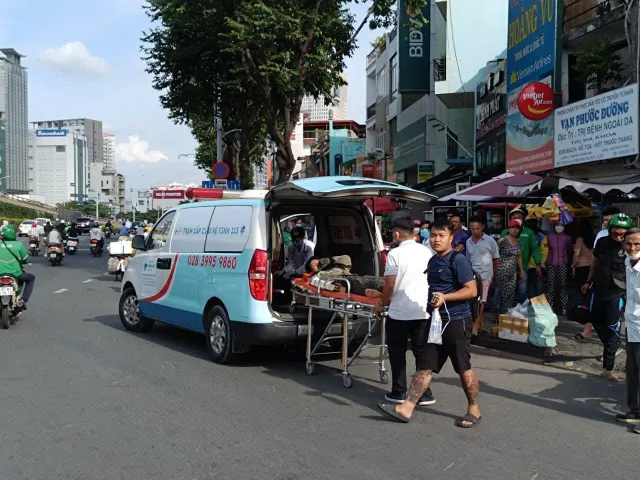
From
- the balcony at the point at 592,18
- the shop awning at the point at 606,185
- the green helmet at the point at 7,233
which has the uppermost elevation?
the balcony at the point at 592,18

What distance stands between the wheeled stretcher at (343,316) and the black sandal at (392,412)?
829mm

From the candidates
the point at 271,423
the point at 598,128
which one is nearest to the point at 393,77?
the point at 598,128

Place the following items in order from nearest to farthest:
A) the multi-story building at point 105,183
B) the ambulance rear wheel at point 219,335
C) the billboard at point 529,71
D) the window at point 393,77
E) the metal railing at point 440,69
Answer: the ambulance rear wheel at point 219,335, the billboard at point 529,71, the metal railing at point 440,69, the window at point 393,77, the multi-story building at point 105,183

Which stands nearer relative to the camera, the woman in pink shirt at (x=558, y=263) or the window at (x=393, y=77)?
the woman in pink shirt at (x=558, y=263)

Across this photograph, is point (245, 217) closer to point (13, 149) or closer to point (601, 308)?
point (601, 308)

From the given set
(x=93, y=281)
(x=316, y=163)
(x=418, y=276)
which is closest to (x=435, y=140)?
(x=93, y=281)

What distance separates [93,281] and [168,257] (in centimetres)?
1039

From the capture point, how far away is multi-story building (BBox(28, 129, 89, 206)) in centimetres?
16325

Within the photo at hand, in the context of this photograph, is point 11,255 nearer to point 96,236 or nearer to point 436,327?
point 436,327

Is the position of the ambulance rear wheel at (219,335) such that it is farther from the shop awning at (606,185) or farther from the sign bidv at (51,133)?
the sign bidv at (51,133)

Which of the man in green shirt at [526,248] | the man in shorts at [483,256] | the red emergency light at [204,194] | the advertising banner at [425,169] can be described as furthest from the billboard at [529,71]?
the red emergency light at [204,194]

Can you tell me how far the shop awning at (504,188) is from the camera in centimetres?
1123

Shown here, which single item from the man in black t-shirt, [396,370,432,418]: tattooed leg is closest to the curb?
the man in black t-shirt

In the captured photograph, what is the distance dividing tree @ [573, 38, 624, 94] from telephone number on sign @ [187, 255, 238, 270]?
432 inches
